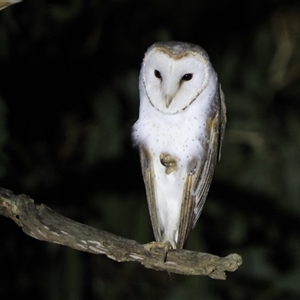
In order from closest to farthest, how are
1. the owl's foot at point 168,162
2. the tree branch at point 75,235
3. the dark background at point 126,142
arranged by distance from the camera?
1. the tree branch at point 75,235
2. the owl's foot at point 168,162
3. the dark background at point 126,142

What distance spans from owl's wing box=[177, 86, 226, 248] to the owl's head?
147mm

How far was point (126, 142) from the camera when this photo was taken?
3.50 m

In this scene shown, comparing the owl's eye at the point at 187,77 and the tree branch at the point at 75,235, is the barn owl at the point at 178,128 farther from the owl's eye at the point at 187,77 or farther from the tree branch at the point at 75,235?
the tree branch at the point at 75,235

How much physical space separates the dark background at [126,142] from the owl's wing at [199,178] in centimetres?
114

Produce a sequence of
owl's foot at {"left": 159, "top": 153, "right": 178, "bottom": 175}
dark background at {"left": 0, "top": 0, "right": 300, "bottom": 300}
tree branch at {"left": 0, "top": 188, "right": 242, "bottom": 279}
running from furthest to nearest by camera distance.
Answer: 1. dark background at {"left": 0, "top": 0, "right": 300, "bottom": 300}
2. owl's foot at {"left": 159, "top": 153, "right": 178, "bottom": 175}
3. tree branch at {"left": 0, "top": 188, "right": 242, "bottom": 279}

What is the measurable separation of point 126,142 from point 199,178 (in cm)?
139

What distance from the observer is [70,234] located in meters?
1.94

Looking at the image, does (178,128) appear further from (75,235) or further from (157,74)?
(75,235)

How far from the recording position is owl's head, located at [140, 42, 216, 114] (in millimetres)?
1942

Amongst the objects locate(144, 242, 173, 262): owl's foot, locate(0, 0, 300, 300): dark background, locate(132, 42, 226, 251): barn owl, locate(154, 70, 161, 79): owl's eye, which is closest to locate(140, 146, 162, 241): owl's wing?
locate(132, 42, 226, 251): barn owl

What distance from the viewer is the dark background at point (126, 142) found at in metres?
3.32

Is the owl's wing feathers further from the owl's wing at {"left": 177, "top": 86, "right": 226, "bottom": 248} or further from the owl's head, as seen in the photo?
the owl's head

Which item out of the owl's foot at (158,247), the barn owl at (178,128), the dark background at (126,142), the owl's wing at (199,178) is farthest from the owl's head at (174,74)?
the dark background at (126,142)

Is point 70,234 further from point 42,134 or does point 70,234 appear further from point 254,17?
point 254,17
